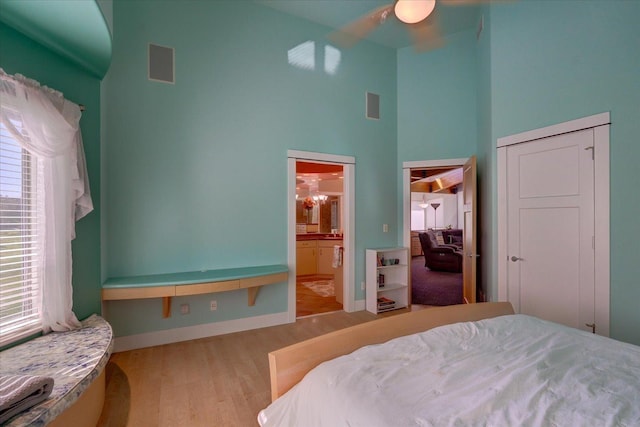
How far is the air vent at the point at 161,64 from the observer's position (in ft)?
9.57

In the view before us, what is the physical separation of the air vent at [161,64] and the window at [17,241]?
1.40m

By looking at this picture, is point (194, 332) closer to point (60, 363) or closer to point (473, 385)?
point (60, 363)

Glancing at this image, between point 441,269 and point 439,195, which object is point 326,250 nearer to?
point 441,269

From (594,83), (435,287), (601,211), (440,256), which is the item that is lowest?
(435,287)

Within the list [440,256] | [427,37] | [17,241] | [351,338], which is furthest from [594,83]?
[440,256]

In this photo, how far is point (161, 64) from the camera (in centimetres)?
295

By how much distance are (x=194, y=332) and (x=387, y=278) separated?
2.74 metres

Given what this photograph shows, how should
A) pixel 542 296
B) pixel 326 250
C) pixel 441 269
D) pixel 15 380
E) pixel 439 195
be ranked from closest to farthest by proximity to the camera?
pixel 15 380, pixel 542 296, pixel 326 250, pixel 441 269, pixel 439 195

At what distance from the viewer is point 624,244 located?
6.94ft

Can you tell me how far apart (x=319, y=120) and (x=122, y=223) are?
2.58 meters

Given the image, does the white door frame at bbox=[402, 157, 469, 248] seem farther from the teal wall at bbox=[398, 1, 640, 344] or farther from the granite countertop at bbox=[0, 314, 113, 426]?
the granite countertop at bbox=[0, 314, 113, 426]

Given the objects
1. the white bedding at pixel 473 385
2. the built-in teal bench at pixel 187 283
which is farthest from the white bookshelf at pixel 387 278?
the white bedding at pixel 473 385

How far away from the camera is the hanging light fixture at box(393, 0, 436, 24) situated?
187 cm

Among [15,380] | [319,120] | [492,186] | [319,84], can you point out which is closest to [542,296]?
[492,186]
